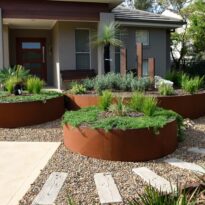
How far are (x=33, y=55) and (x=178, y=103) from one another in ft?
32.7

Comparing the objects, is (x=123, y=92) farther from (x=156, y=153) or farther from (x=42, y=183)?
(x=42, y=183)

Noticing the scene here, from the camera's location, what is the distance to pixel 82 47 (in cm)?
1638

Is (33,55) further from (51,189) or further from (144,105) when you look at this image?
(51,189)

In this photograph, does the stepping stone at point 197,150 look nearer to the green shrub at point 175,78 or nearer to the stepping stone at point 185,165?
the stepping stone at point 185,165

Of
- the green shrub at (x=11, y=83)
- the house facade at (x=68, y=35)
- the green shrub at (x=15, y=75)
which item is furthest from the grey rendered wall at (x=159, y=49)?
the green shrub at (x=11, y=83)

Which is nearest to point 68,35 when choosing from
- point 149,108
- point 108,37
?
point 108,37

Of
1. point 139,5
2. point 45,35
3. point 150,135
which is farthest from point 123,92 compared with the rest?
point 139,5

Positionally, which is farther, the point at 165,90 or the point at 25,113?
the point at 165,90

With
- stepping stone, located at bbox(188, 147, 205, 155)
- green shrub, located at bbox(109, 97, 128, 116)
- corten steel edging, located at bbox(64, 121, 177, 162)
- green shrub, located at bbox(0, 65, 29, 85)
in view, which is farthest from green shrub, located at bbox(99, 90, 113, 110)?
green shrub, located at bbox(0, 65, 29, 85)

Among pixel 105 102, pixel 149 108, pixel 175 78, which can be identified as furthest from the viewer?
pixel 175 78

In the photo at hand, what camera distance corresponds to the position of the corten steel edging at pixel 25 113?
366 inches

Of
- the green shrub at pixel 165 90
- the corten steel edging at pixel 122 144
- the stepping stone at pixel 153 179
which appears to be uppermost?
the green shrub at pixel 165 90

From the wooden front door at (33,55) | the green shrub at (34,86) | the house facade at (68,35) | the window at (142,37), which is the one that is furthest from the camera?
the window at (142,37)

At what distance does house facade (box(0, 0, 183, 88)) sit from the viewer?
13945 mm
